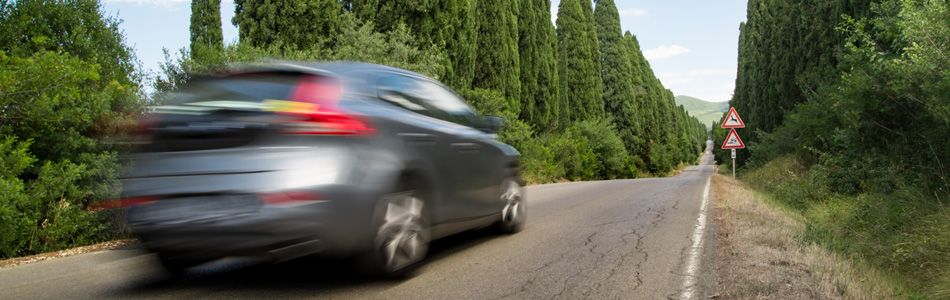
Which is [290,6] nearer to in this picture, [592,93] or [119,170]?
[119,170]

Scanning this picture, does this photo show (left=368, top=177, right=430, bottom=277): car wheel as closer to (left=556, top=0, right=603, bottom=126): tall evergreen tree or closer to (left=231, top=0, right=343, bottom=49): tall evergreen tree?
(left=231, top=0, right=343, bottom=49): tall evergreen tree

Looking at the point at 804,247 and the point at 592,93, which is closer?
the point at 804,247

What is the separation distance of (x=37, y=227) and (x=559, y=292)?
245 inches

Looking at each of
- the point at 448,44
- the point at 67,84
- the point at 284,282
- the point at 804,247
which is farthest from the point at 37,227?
the point at 448,44

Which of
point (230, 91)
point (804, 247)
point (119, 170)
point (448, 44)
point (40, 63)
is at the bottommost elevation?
point (804, 247)

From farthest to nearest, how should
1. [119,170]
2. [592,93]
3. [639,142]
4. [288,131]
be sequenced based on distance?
[639,142] → [592,93] → [119,170] → [288,131]

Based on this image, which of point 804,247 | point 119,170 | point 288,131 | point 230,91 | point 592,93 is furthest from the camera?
point 592,93

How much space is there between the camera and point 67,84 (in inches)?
289

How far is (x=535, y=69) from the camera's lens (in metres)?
30.1

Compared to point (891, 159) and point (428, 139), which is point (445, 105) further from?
point (891, 159)

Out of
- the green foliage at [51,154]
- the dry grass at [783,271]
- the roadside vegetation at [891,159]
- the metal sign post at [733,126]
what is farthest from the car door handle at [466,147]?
the metal sign post at [733,126]

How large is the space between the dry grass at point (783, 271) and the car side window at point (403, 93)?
106 inches

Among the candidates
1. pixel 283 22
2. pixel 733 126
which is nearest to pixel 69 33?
pixel 283 22

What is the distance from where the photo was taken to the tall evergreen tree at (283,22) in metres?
14.9
